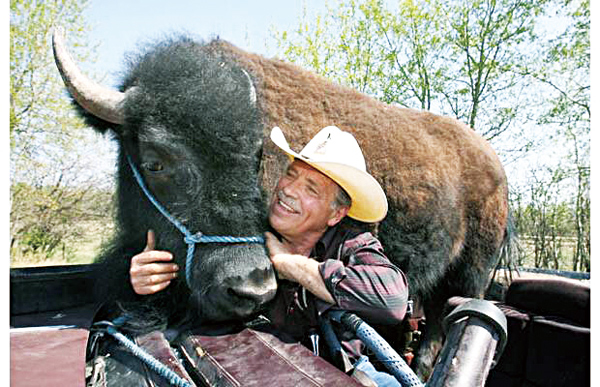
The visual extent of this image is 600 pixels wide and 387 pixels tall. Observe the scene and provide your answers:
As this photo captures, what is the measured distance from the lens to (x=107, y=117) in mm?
2529

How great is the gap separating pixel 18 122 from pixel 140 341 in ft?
40.8

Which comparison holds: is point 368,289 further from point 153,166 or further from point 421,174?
point 421,174

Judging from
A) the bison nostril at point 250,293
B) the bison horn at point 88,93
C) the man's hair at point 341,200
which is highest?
the bison horn at point 88,93

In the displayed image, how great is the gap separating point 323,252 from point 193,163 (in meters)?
0.82

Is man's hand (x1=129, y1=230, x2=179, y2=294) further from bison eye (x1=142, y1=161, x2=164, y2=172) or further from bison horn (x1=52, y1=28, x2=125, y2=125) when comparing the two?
bison horn (x1=52, y1=28, x2=125, y2=125)

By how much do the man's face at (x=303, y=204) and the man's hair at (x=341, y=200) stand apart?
16 millimetres

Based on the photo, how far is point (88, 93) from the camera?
2.56m

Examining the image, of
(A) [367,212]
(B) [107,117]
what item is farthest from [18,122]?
(A) [367,212]

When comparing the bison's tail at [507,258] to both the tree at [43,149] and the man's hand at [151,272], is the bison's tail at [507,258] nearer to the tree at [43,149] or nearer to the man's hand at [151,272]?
the man's hand at [151,272]

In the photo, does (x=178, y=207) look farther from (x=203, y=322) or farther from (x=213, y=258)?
(x=203, y=322)

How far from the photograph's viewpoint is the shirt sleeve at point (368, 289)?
190 centimetres

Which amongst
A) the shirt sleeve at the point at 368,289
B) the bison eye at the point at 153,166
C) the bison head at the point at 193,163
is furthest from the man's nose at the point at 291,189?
the bison eye at the point at 153,166

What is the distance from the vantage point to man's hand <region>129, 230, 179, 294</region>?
2070 mm

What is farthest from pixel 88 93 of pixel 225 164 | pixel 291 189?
pixel 291 189
